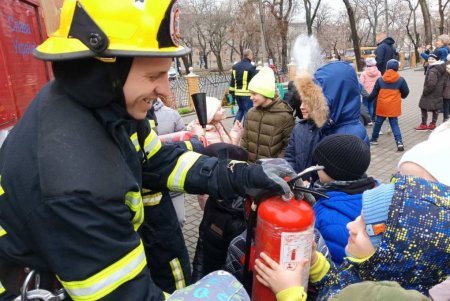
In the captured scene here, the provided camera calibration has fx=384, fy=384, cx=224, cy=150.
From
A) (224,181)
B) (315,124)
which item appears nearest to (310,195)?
(224,181)

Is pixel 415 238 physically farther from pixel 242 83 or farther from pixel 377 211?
pixel 242 83

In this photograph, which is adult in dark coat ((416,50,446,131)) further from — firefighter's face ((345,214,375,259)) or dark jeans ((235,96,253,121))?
firefighter's face ((345,214,375,259))

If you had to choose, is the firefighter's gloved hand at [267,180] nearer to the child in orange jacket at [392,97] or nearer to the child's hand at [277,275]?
the child's hand at [277,275]

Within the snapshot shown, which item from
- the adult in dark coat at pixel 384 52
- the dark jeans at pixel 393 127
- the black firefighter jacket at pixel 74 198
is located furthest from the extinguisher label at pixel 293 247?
the adult in dark coat at pixel 384 52

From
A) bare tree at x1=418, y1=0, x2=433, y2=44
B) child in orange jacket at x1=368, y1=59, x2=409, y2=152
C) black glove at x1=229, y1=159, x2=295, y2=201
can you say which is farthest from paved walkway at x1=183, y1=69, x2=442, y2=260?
bare tree at x1=418, y1=0, x2=433, y2=44

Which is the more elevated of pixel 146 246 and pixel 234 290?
pixel 234 290

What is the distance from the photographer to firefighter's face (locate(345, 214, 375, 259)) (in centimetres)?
151

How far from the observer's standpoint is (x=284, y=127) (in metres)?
4.21

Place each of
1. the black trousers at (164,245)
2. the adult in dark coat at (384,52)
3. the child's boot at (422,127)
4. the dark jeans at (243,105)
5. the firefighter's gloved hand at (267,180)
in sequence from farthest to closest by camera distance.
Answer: the adult in dark coat at (384,52) < the dark jeans at (243,105) < the child's boot at (422,127) < the black trousers at (164,245) < the firefighter's gloved hand at (267,180)

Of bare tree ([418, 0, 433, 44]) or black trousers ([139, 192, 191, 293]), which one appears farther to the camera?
bare tree ([418, 0, 433, 44])

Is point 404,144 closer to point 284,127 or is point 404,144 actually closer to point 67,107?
point 284,127

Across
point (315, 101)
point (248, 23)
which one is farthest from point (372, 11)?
point (315, 101)

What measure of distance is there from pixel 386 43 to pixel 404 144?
14.3 ft

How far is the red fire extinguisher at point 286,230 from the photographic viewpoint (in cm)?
151
